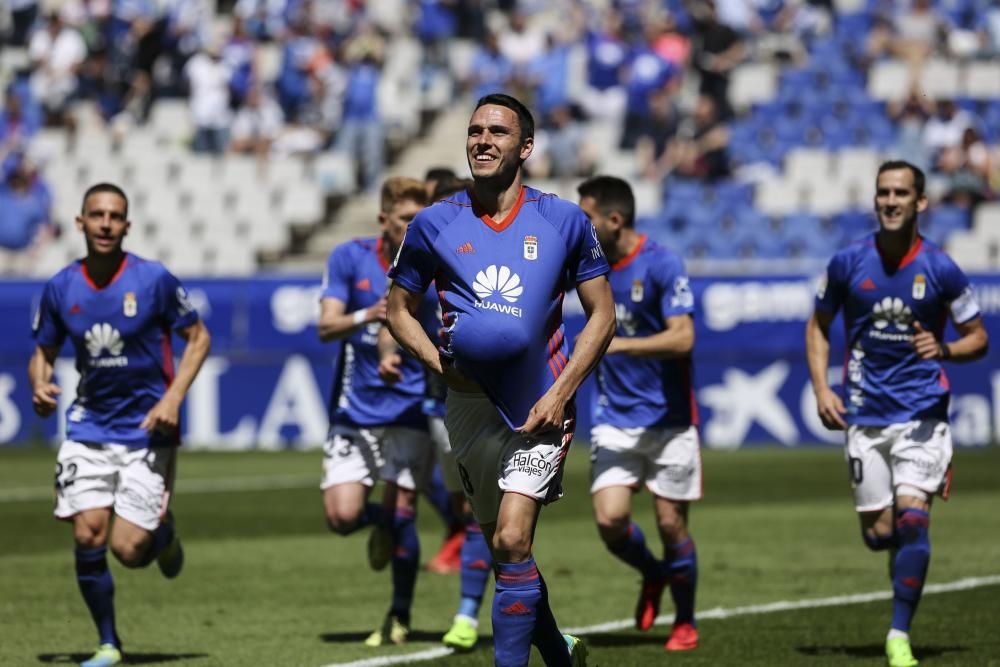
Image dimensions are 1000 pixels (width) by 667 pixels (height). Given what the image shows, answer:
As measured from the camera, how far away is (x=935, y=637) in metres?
10.0

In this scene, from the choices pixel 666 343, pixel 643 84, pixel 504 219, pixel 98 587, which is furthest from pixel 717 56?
pixel 504 219

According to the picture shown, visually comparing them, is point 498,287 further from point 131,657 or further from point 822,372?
point 131,657

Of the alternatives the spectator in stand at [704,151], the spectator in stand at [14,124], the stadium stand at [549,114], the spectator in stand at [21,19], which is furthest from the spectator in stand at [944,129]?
the spectator in stand at [21,19]

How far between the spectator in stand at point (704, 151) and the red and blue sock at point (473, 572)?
1616 centimetres

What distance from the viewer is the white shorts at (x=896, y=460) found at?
31.2 feet

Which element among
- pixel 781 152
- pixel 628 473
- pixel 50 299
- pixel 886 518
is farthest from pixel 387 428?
pixel 781 152

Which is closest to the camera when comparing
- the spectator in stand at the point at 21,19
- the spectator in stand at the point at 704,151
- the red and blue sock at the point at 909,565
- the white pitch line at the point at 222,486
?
the red and blue sock at the point at 909,565

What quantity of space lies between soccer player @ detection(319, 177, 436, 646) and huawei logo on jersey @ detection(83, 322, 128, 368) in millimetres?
1388

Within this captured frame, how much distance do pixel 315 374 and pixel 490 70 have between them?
24.8 feet

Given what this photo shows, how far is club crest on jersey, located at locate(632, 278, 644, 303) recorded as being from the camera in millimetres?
10234

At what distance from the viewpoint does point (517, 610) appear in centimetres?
714

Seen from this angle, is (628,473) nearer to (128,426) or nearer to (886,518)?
(886,518)

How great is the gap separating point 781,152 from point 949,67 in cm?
252

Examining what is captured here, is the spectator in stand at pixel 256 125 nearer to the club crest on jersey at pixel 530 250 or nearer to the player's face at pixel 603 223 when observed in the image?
the player's face at pixel 603 223
